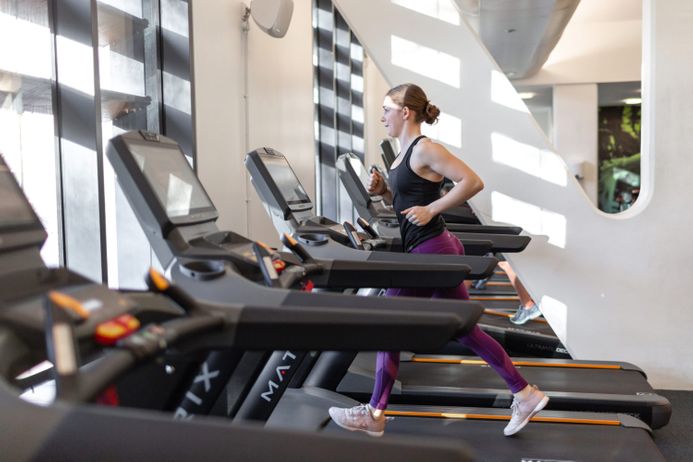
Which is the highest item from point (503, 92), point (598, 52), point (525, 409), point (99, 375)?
point (598, 52)

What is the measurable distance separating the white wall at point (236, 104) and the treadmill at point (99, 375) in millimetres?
2303

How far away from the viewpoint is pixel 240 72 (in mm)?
4230

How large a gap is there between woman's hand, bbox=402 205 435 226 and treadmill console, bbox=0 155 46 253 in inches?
61.9

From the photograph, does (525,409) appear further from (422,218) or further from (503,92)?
(503,92)

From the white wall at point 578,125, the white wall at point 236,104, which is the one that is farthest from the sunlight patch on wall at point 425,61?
the white wall at point 578,125

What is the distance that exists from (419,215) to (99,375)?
6.25ft

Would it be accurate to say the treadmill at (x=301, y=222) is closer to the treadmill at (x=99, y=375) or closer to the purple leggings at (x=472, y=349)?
the purple leggings at (x=472, y=349)

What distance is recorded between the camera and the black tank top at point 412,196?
2.89 meters

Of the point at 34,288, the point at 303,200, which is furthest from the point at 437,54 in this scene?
the point at 34,288

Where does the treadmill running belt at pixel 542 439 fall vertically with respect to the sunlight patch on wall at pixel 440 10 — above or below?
below

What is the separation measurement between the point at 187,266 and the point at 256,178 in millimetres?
916

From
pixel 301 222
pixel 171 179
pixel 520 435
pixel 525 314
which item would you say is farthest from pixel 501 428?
pixel 525 314

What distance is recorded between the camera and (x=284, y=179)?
2.77 meters

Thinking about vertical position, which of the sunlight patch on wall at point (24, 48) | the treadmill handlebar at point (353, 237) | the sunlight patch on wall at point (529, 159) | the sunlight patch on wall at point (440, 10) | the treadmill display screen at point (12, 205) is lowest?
the treadmill handlebar at point (353, 237)
